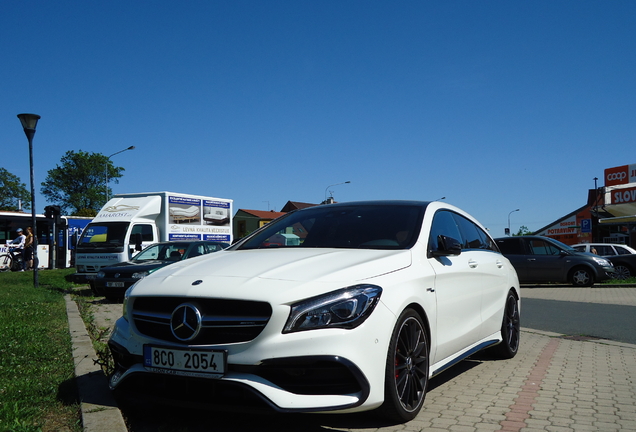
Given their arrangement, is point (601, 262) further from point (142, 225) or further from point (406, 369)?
point (406, 369)

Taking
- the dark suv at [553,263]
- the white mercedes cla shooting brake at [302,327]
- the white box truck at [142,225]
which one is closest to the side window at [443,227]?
the white mercedes cla shooting brake at [302,327]

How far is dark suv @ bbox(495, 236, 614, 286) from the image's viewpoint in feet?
63.1

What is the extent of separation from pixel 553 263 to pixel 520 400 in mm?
Result: 15921

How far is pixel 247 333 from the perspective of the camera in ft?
11.4

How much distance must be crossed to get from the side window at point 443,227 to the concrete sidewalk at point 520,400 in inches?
48.7

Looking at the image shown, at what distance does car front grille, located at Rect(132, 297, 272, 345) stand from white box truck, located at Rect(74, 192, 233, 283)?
14374 millimetres

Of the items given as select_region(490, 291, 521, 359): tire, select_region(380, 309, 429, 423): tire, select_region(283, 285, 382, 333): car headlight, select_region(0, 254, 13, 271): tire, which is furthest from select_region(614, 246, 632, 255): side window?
select_region(0, 254, 13, 271): tire

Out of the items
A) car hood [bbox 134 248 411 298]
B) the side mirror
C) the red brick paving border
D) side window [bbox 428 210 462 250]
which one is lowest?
the red brick paving border

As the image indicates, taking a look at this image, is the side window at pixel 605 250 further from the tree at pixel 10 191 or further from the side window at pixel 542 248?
the tree at pixel 10 191

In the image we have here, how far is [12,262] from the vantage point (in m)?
27.5

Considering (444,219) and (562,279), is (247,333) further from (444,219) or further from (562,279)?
(562,279)

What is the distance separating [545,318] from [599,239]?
36.0m

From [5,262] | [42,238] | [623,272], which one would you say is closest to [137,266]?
[623,272]

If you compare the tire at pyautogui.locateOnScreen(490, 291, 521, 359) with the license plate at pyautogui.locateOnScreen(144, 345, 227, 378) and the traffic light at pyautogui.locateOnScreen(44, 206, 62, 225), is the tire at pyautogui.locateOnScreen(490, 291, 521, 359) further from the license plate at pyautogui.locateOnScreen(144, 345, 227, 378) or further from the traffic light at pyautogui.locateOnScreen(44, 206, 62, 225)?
the traffic light at pyautogui.locateOnScreen(44, 206, 62, 225)
